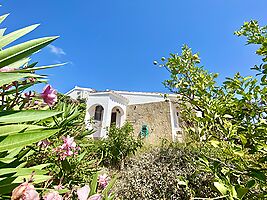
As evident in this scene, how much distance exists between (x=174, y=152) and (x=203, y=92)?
5458mm

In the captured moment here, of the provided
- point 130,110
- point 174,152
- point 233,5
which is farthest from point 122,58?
point 233,5

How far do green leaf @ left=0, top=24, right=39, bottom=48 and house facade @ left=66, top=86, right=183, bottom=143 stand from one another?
13.7 meters

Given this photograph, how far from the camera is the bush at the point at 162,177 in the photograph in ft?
18.6

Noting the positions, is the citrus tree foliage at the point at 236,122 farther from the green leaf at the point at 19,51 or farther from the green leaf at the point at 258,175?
the green leaf at the point at 19,51

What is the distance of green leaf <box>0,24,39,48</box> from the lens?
118 cm

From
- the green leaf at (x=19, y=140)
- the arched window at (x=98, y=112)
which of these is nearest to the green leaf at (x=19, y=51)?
the green leaf at (x=19, y=140)

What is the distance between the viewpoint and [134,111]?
683 inches

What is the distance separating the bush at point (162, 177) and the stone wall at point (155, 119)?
25.9 ft

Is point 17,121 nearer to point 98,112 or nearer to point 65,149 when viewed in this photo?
point 65,149

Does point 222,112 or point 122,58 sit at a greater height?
point 122,58

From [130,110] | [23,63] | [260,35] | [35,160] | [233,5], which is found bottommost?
[35,160]

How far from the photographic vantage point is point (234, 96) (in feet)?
5.44

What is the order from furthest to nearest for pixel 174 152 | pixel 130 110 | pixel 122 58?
pixel 130 110
pixel 122 58
pixel 174 152

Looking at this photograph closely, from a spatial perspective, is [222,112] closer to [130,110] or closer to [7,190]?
[7,190]
